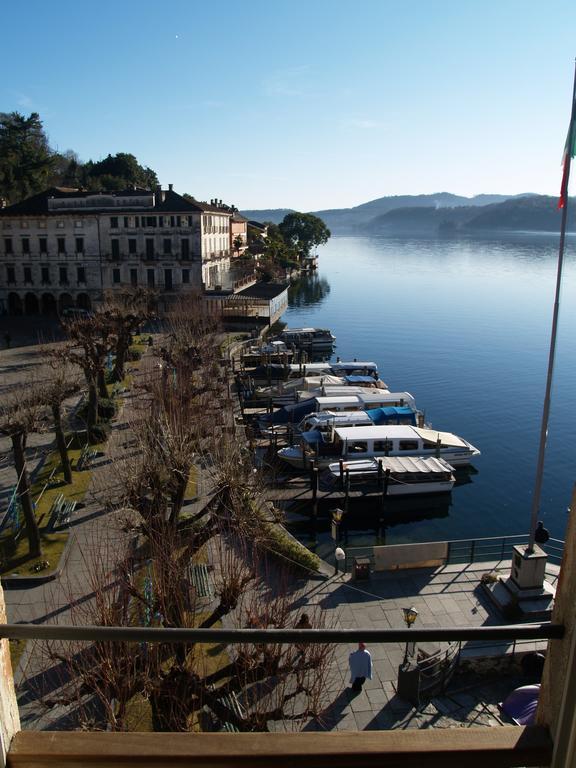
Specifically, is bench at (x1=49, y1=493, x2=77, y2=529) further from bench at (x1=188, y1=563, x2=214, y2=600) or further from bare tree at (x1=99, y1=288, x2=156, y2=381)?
bare tree at (x1=99, y1=288, x2=156, y2=381)

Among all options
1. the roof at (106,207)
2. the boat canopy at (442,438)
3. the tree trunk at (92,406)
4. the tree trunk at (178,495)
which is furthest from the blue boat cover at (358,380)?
the roof at (106,207)

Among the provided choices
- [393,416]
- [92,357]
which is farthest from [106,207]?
[393,416]

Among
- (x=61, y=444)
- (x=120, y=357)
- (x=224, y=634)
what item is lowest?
Answer: (x=61, y=444)

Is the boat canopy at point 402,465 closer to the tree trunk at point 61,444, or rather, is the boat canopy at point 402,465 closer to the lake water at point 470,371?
the lake water at point 470,371

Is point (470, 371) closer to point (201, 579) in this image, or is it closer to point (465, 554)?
point (465, 554)

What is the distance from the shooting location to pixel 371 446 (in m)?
30.0

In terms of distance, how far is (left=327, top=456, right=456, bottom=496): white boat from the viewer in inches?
1093

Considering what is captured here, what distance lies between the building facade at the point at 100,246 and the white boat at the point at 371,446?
1390 inches

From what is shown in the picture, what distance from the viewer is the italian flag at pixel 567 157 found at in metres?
14.7

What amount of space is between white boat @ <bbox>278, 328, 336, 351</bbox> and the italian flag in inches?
1662

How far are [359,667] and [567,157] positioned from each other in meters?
12.7

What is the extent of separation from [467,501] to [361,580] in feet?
42.7

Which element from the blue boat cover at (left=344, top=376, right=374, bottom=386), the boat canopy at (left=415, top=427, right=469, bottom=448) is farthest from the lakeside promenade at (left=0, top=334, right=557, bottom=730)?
the blue boat cover at (left=344, top=376, right=374, bottom=386)

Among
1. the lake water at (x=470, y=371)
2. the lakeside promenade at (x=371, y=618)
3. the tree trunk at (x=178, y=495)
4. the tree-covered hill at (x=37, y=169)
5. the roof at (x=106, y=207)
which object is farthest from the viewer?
Answer: the tree-covered hill at (x=37, y=169)
